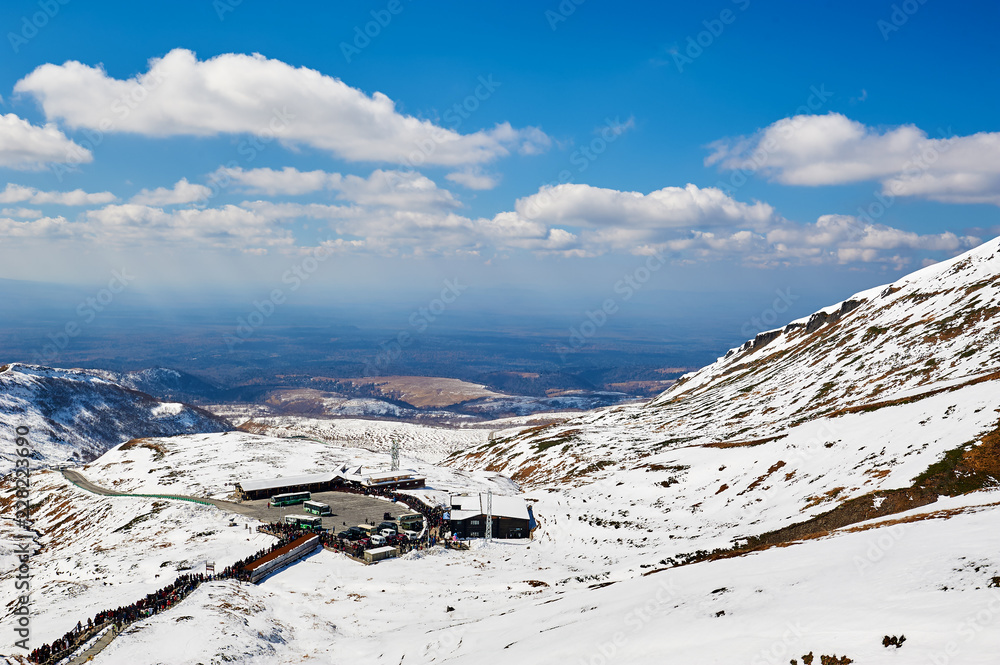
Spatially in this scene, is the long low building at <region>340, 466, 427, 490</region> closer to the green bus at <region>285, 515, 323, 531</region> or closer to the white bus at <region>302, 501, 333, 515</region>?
the white bus at <region>302, 501, 333, 515</region>

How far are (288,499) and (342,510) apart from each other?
9021 millimetres

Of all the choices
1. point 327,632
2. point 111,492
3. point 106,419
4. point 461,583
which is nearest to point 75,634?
point 327,632

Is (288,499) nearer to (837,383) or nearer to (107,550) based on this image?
(107,550)

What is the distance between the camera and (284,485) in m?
82.1

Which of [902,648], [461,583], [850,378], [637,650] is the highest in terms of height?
[850,378]

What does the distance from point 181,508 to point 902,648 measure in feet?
246

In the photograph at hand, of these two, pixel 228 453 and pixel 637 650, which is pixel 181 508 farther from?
pixel 637 650

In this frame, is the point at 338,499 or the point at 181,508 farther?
the point at 338,499

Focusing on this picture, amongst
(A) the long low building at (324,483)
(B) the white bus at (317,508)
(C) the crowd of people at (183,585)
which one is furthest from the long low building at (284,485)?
(C) the crowd of people at (183,585)

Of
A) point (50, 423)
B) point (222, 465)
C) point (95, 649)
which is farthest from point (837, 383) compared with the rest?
point (50, 423)

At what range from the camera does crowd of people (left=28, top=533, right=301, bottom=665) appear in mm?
32750

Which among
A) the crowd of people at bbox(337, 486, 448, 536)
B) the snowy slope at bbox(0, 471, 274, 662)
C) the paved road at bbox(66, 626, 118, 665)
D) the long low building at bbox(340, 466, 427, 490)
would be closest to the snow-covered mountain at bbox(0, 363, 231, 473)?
the snowy slope at bbox(0, 471, 274, 662)

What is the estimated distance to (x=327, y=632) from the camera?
38312 millimetres

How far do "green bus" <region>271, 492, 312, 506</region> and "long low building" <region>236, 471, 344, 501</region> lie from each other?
14.2 feet
